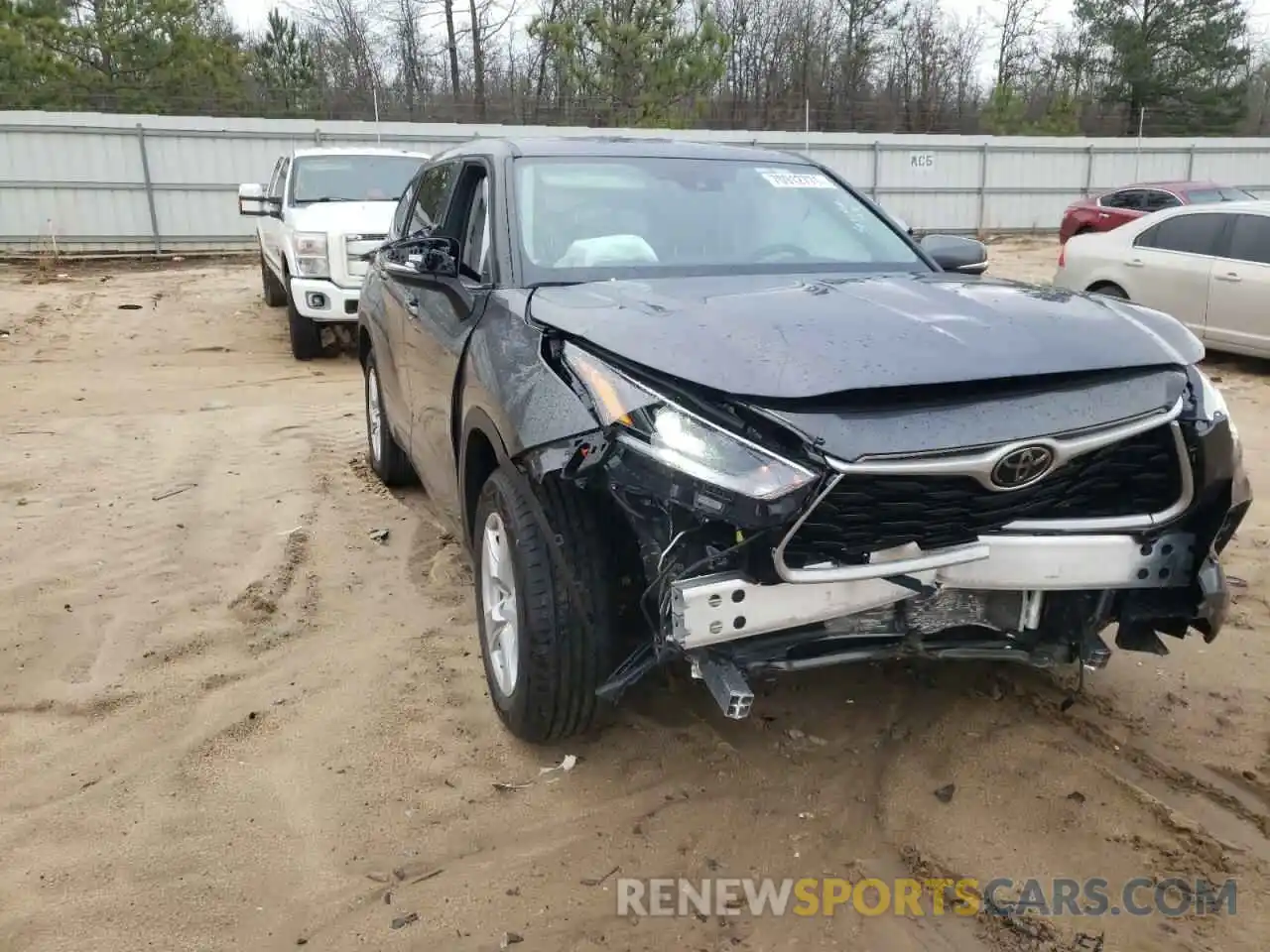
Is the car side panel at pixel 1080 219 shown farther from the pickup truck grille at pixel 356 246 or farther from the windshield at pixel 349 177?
the pickup truck grille at pixel 356 246

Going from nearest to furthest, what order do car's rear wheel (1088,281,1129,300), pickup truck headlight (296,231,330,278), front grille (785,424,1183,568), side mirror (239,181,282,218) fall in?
1. front grille (785,424,1183,568)
2. pickup truck headlight (296,231,330,278)
3. car's rear wheel (1088,281,1129,300)
4. side mirror (239,181,282,218)

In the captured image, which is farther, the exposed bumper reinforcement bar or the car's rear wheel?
the car's rear wheel

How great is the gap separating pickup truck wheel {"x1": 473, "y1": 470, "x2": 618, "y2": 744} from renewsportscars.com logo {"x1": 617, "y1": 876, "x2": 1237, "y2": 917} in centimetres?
52

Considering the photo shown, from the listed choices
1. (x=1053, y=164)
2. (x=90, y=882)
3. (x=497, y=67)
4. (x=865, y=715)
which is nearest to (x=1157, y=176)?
(x=1053, y=164)

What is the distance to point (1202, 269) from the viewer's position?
8883 mm

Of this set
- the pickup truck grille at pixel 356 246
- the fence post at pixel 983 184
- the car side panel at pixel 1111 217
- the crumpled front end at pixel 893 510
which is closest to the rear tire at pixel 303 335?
the pickup truck grille at pixel 356 246

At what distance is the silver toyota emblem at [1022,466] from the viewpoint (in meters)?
2.28

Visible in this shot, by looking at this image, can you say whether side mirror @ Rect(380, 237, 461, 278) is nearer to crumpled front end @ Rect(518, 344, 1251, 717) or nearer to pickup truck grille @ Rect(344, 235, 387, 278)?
crumpled front end @ Rect(518, 344, 1251, 717)

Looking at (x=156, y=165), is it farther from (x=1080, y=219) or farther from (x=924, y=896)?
(x=924, y=896)

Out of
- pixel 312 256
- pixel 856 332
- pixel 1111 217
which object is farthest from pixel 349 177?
pixel 1111 217

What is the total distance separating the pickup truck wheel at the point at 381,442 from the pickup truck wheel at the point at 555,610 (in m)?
2.67

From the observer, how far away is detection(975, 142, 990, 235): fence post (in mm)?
24250

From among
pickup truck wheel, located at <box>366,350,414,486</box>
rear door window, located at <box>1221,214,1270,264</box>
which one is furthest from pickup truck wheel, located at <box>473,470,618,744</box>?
rear door window, located at <box>1221,214,1270,264</box>

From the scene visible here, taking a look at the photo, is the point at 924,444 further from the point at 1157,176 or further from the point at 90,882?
the point at 1157,176
